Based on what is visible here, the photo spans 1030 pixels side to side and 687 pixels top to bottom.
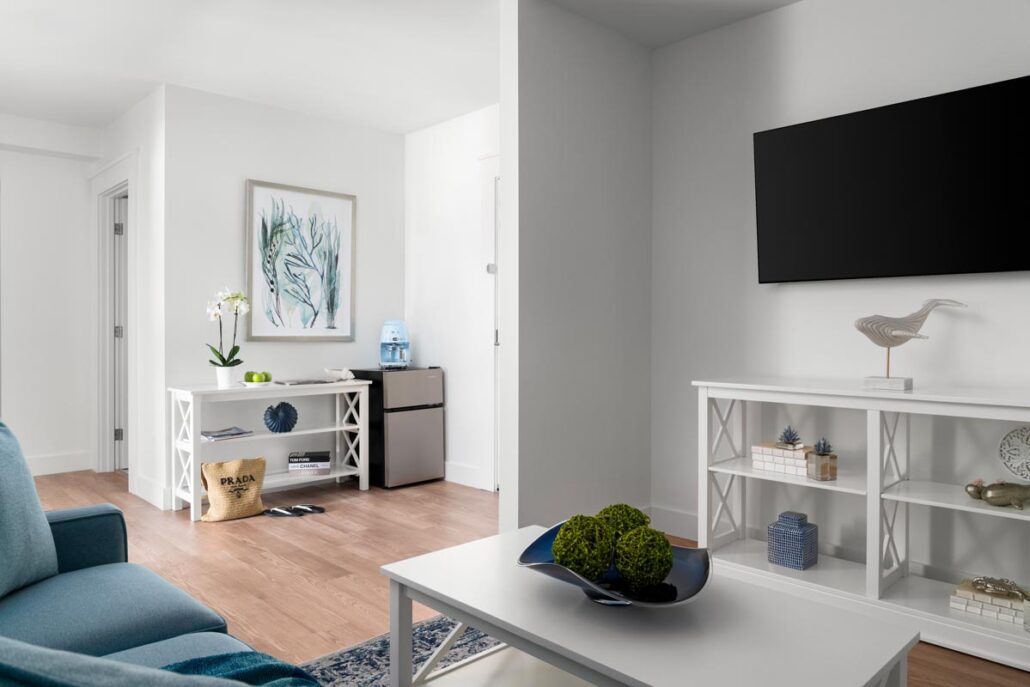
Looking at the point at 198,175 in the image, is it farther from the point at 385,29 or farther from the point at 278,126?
the point at 385,29

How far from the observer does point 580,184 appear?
3328 mm

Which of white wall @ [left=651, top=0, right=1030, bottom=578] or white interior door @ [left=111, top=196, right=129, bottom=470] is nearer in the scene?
white wall @ [left=651, top=0, right=1030, bottom=578]

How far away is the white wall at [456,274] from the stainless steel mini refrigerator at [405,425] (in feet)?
0.38

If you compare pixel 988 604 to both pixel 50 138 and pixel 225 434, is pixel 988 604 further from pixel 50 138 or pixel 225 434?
pixel 50 138

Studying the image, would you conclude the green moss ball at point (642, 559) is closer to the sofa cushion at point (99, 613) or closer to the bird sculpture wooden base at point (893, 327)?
the sofa cushion at point (99, 613)

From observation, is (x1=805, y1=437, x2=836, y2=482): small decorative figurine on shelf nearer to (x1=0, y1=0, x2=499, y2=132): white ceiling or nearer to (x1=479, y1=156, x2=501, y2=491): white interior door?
(x1=479, y1=156, x2=501, y2=491): white interior door

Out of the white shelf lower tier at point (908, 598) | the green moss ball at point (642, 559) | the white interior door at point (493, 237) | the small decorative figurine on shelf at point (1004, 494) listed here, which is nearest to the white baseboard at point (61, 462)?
the white interior door at point (493, 237)

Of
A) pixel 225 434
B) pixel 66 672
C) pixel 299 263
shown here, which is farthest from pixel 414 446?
pixel 66 672

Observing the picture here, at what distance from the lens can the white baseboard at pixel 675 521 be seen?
355cm

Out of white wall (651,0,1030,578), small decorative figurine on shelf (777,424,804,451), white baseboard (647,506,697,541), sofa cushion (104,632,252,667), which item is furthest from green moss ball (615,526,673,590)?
white baseboard (647,506,697,541)

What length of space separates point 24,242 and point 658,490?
4.73 metres

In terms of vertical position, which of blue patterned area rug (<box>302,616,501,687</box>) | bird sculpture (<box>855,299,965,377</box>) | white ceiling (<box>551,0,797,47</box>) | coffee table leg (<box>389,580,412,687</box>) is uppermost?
white ceiling (<box>551,0,797,47</box>)

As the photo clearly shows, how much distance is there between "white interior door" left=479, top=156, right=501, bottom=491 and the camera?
4.59 metres

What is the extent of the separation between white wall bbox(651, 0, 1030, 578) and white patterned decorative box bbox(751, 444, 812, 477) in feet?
1.20
